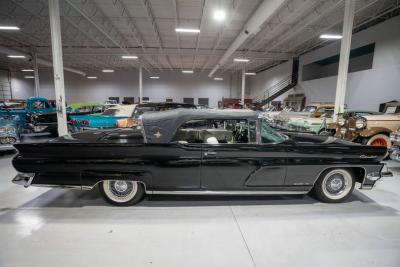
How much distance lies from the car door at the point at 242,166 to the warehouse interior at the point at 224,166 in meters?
0.42

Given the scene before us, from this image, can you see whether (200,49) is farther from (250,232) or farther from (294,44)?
(250,232)

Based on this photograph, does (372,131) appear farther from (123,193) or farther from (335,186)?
(123,193)

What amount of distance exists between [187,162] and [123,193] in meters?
1.09

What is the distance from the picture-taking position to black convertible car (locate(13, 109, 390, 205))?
9.96ft

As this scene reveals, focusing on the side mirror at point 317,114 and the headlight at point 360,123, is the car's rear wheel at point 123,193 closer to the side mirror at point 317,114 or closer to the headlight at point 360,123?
the headlight at point 360,123

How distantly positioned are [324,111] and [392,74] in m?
3.72

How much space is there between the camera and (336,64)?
1684cm

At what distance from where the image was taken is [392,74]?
428 inches

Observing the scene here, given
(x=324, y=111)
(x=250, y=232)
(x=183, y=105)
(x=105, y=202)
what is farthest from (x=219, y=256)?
(x=324, y=111)

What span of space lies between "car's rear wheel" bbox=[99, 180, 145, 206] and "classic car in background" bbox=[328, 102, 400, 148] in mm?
6091

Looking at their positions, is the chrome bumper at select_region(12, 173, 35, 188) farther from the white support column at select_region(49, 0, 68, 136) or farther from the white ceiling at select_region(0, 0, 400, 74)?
the white ceiling at select_region(0, 0, 400, 74)

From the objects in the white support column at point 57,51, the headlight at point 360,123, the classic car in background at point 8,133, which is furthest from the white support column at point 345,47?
the classic car in background at point 8,133

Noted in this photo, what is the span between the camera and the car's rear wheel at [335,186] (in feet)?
11.4

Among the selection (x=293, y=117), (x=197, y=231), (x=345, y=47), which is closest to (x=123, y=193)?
(x=197, y=231)
